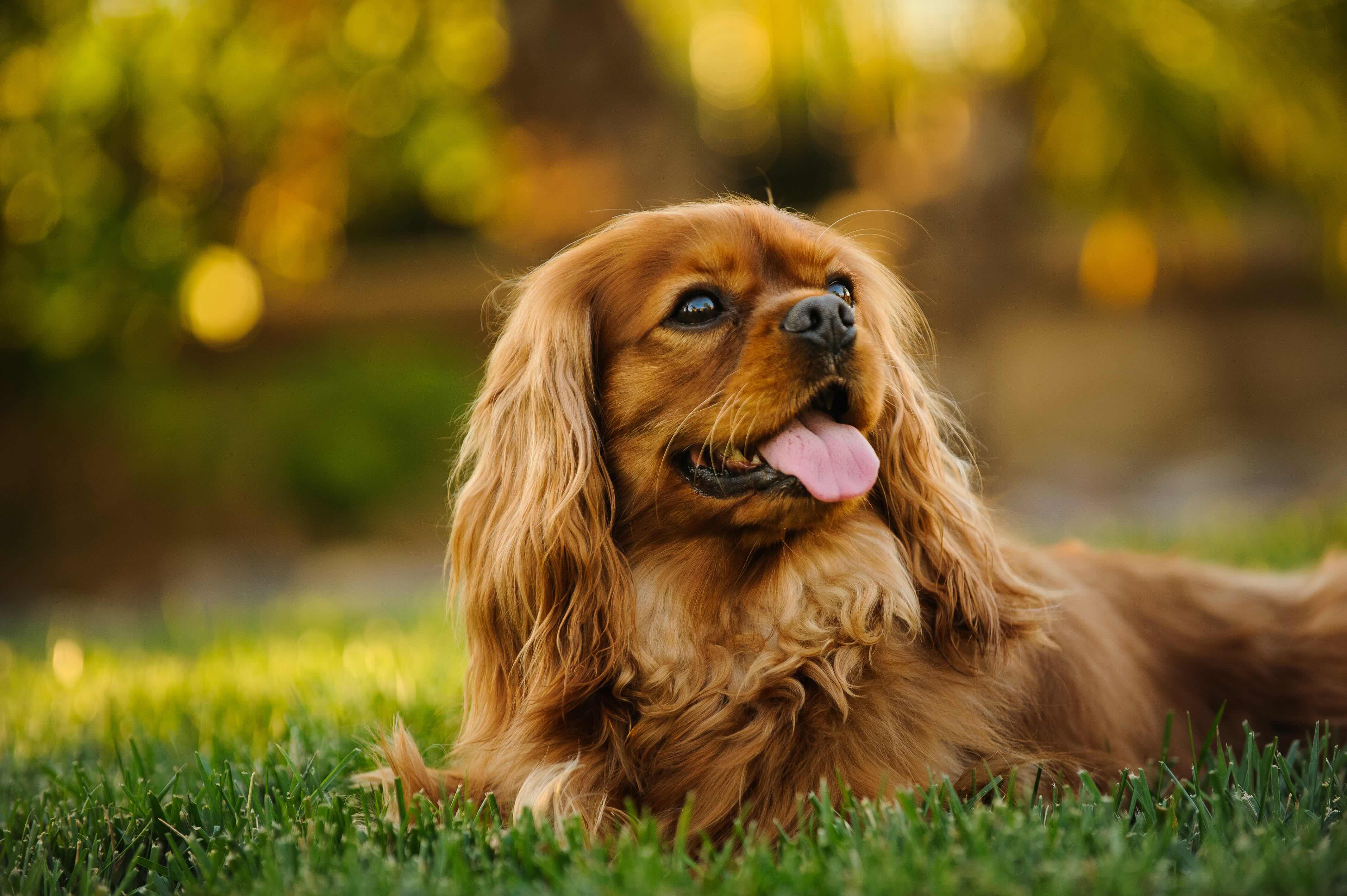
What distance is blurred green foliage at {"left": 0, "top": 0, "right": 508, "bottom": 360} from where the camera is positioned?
7.78 m

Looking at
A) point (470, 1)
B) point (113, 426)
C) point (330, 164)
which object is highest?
point (470, 1)

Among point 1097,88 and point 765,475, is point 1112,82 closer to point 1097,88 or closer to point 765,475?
point 1097,88

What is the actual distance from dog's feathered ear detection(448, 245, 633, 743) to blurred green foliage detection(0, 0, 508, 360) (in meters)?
5.45

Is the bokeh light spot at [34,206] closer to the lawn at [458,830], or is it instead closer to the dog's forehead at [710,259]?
the lawn at [458,830]

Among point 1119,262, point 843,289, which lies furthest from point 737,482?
point 1119,262

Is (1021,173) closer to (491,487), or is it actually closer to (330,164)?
(330,164)

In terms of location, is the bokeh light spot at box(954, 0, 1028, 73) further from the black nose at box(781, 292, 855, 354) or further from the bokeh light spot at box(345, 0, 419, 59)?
the black nose at box(781, 292, 855, 354)

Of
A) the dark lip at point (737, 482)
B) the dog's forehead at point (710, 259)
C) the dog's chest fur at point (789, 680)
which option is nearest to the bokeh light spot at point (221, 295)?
the dog's forehead at point (710, 259)

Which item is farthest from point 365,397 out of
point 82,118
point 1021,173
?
point 1021,173

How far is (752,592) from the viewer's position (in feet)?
8.05

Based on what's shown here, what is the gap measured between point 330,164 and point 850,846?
9792 mm

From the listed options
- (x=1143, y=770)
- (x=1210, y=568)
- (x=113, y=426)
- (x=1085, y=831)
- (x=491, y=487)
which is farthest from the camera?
(x=113, y=426)

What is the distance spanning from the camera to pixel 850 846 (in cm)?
177

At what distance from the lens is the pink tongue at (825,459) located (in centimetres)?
236
